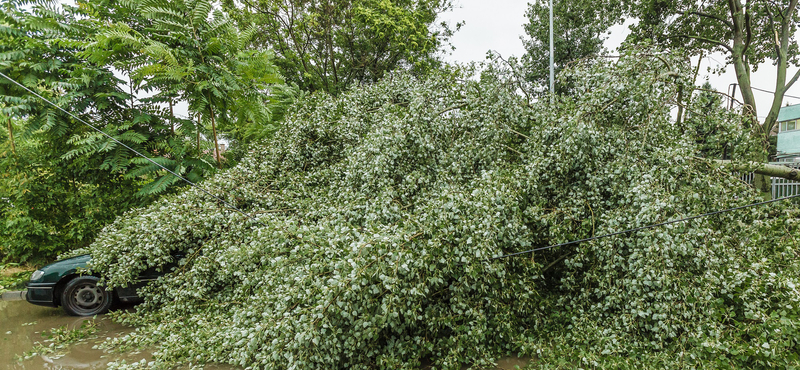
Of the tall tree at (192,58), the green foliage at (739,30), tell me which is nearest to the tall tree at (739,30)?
the green foliage at (739,30)

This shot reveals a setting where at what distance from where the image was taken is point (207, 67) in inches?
294

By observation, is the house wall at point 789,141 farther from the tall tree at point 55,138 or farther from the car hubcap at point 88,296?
the car hubcap at point 88,296

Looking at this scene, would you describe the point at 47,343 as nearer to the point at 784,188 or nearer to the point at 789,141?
the point at 784,188

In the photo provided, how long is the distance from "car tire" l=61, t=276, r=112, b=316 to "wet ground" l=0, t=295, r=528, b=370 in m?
0.15

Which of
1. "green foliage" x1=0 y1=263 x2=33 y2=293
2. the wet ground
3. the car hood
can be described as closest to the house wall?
the wet ground

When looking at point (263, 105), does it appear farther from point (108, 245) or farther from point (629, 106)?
point (629, 106)

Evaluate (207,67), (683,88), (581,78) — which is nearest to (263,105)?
(207,67)

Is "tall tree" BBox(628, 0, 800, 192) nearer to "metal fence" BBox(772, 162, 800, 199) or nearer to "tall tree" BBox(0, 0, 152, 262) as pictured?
"metal fence" BBox(772, 162, 800, 199)

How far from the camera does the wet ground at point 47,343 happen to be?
4410 mm

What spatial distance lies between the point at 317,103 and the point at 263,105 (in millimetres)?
1699

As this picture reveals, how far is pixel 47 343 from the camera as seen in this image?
504cm

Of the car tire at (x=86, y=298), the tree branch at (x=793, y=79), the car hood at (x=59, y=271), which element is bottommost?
the car tire at (x=86, y=298)

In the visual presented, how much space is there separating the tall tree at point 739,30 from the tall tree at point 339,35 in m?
8.48

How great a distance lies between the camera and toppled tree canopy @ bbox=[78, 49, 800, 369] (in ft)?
11.9
